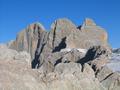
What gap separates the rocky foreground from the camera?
7912cm

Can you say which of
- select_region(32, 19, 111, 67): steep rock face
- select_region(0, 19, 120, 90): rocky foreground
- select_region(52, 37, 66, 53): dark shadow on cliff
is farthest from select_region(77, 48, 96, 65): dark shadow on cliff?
select_region(52, 37, 66, 53): dark shadow on cliff

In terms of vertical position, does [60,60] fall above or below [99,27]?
below

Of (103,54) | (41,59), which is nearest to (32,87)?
(103,54)

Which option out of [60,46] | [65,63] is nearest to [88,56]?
[60,46]

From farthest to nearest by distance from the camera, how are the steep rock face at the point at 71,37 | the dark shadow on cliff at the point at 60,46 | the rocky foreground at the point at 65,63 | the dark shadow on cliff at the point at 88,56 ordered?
the dark shadow on cliff at the point at 60,46, the steep rock face at the point at 71,37, the dark shadow on cliff at the point at 88,56, the rocky foreground at the point at 65,63

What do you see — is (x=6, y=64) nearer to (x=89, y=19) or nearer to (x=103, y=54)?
(x=103, y=54)

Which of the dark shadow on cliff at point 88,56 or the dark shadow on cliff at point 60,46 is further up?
the dark shadow on cliff at point 60,46

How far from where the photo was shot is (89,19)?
198 m

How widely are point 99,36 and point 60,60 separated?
33.8 meters

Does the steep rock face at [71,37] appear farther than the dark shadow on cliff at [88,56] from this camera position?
Yes

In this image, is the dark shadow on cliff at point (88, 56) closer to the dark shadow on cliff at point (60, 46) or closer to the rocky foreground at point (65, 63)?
the rocky foreground at point (65, 63)

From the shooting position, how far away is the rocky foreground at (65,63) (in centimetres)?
7912

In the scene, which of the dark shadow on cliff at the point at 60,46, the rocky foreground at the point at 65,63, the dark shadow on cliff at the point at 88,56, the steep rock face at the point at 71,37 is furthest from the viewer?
the dark shadow on cliff at the point at 60,46

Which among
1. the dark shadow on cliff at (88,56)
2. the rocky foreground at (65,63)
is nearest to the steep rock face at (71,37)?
the rocky foreground at (65,63)
